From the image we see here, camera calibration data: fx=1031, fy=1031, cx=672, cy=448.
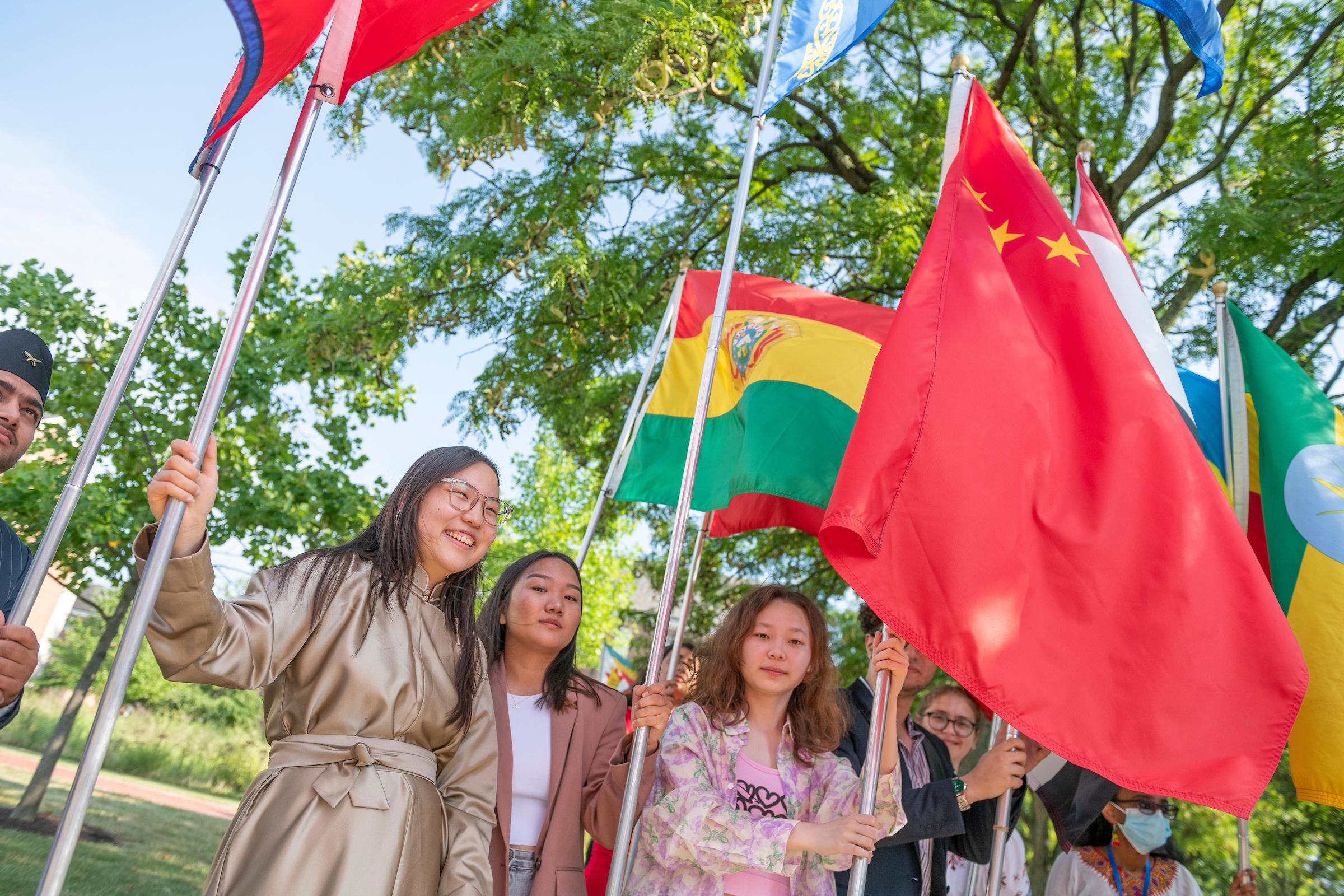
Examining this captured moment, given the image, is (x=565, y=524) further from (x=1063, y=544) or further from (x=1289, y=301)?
(x=1063, y=544)

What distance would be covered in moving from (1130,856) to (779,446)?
2830mm

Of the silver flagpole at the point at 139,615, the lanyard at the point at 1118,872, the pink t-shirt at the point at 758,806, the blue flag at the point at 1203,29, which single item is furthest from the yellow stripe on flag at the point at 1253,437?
the silver flagpole at the point at 139,615

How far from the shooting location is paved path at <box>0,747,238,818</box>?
47.8 feet

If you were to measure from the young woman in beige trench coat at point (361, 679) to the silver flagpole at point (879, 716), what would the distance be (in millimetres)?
1057

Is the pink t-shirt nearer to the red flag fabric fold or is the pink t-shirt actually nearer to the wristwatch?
the wristwatch

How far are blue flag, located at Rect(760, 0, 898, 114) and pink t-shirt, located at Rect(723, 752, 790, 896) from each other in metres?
2.44

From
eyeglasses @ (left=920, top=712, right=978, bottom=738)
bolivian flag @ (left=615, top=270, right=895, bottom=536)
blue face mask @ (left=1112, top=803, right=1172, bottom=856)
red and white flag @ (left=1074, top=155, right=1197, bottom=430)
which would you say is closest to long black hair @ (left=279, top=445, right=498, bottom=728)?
bolivian flag @ (left=615, top=270, right=895, bottom=536)

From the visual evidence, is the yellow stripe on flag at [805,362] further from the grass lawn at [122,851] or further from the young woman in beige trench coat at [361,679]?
the grass lawn at [122,851]

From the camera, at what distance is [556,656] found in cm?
379

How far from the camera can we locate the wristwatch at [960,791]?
3.56 meters

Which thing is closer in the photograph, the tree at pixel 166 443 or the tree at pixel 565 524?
the tree at pixel 166 443

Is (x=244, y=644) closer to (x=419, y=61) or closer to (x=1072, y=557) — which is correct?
(x=1072, y=557)

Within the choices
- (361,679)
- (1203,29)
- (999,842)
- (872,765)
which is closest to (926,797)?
(999,842)

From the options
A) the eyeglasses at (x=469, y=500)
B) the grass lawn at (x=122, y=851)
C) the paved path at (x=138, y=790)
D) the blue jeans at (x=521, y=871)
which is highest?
the eyeglasses at (x=469, y=500)
